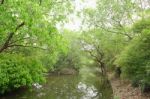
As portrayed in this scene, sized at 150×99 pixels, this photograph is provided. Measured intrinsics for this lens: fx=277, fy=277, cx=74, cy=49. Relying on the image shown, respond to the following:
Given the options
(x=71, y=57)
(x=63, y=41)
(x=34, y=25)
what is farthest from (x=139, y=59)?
(x=71, y=57)

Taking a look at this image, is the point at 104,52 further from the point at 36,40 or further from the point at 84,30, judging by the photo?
the point at 36,40

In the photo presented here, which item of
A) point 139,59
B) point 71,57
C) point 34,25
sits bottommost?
point 71,57

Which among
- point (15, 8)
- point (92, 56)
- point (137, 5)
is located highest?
point (137, 5)

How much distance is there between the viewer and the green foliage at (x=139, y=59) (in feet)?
59.4

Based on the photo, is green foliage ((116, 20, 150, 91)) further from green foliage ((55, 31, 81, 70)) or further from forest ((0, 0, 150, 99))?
green foliage ((55, 31, 81, 70))

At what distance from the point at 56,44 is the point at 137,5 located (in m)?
18.8

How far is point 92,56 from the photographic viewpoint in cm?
4428

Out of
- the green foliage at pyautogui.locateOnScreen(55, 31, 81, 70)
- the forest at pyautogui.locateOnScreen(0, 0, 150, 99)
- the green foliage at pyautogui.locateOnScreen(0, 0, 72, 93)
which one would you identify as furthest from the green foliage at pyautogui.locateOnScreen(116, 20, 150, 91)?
the green foliage at pyautogui.locateOnScreen(55, 31, 81, 70)

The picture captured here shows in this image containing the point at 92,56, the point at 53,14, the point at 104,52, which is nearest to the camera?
the point at 53,14

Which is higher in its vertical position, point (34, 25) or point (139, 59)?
point (34, 25)

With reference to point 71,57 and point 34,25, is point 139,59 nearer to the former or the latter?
point 34,25

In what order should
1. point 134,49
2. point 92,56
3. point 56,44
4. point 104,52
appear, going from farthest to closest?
point 92,56 → point 104,52 → point 134,49 → point 56,44

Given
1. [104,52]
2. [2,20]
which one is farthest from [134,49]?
[104,52]

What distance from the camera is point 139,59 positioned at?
19.3 metres
